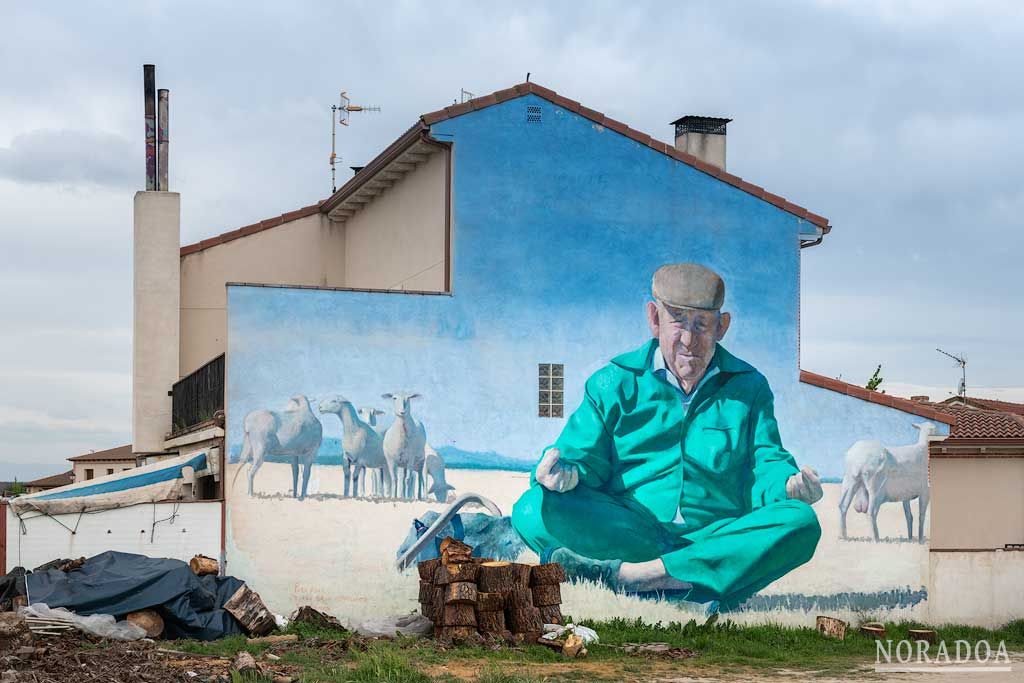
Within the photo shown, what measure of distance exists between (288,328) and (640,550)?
268 inches

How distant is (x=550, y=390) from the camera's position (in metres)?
20.5

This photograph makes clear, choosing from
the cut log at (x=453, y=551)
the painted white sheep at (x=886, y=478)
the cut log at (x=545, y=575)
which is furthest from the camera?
the painted white sheep at (x=886, y=478)

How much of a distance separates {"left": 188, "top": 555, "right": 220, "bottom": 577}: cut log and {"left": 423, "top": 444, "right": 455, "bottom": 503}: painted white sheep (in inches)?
137

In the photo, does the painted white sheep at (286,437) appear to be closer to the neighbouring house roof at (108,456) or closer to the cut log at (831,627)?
the cut log at (831,627)

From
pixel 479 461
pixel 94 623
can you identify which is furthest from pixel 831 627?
pixel 94 623

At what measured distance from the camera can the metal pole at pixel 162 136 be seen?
23.2 meters

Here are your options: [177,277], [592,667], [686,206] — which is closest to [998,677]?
[592,667]

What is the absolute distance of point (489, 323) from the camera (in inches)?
799

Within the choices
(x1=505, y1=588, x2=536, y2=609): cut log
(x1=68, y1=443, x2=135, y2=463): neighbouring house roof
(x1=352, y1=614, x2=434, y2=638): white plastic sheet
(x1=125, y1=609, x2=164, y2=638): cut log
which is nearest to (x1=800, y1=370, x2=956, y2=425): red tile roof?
(x1=505, y1=588, x2=536, y2=609): cut log

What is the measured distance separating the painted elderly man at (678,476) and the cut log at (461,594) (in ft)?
7.30

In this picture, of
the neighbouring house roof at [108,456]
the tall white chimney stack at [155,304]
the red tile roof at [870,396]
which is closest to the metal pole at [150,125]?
the tall white chimney stack at [155,304]

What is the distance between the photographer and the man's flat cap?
21203 mm

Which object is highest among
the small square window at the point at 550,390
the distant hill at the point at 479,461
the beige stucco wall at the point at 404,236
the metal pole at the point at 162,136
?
the metal pole at the point at 162,136

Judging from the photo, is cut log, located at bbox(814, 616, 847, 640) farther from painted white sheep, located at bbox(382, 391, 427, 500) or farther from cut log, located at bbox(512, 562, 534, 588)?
painted white sheep, located at bbox(382, 391, 427, 500)
